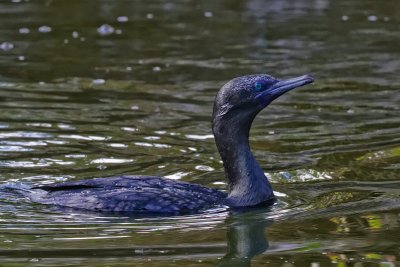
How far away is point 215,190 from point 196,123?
10.4 feet

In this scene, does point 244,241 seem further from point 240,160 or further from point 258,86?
point 258,86

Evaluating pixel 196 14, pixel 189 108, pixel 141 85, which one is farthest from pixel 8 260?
pixel 196 14

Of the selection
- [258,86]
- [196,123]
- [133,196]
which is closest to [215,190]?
[133,196]

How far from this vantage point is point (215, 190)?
902 cm

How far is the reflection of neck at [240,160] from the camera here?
8969 millimetres

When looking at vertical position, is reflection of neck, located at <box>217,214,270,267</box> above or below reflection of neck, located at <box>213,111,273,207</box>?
below

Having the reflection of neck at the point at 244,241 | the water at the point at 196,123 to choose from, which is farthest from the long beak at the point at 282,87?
the reflection of neck at the point at 244,241

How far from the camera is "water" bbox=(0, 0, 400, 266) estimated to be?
767 centimetres

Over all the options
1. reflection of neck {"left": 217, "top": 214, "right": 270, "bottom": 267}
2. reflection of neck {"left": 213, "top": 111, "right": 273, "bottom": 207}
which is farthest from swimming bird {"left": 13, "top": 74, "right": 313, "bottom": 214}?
reflection of neck {"left": 217, "top": 214, "right": 270, "bottom": 267}

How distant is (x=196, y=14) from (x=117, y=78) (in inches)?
188

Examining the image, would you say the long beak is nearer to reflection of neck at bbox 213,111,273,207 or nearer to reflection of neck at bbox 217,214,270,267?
reflection of neck at bbox 213,111,273,207

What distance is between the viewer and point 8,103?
1284 centimetres

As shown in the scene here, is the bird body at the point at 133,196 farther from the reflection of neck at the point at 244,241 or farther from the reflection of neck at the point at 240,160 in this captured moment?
the reflection of neck at the point at 244,241

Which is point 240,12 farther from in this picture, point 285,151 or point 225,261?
point 225,261
